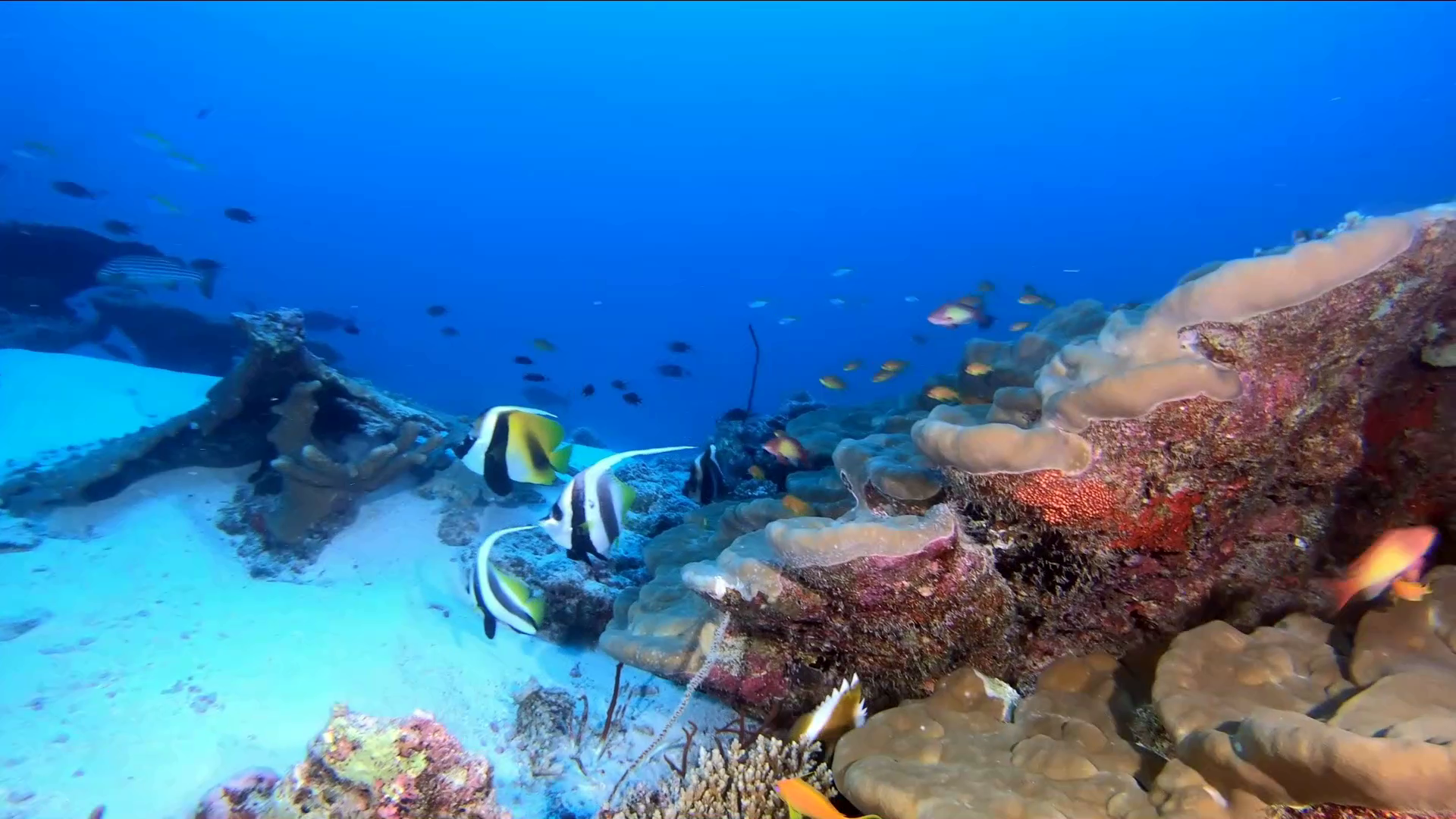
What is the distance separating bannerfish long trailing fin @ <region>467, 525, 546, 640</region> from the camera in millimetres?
3400

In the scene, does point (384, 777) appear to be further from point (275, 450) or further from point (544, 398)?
point (544, 398)

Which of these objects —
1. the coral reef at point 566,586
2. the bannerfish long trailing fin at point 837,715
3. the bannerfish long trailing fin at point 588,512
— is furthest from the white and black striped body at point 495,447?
the bannerfish long trailing fin at point 837,715

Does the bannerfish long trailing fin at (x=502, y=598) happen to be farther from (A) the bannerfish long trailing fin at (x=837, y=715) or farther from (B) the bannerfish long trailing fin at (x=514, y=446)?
(A) the bannerfish long trailing fin at (x=837, y=715)

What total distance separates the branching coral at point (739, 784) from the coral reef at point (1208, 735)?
30 centimetres

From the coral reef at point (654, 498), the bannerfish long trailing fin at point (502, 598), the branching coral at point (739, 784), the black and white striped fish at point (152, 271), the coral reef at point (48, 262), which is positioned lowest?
the coral reef at point (48, 262)

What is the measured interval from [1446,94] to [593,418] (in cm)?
10364

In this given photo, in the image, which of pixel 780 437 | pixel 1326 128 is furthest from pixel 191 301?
pixel 1326 128

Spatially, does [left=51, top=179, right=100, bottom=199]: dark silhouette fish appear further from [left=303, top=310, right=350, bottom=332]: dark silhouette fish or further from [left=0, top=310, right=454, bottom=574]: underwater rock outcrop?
[left=0, top=310, right=454, bottom=574]: underwater rock outcrop

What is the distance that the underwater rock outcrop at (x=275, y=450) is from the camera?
564 centimetres

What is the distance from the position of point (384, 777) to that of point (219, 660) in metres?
2.94

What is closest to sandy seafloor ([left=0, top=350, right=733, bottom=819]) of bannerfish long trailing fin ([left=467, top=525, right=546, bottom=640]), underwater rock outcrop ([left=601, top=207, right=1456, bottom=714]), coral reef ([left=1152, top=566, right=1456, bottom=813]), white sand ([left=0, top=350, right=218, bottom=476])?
white sand ([left=0, top=350, right=218, bottom=476])

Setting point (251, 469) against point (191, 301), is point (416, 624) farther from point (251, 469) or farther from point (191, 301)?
point (191, 301)

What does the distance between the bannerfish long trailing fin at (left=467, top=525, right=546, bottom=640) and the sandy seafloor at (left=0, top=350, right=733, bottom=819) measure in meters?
0.94

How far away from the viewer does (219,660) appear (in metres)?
4.28
